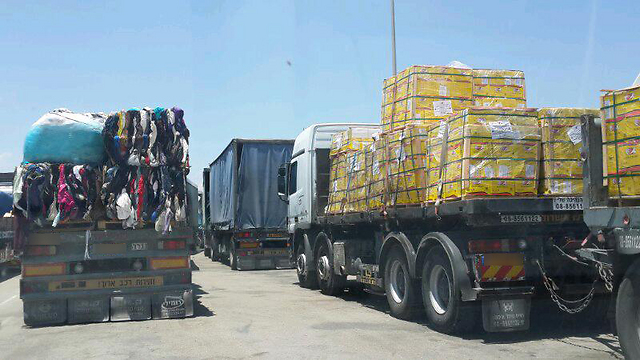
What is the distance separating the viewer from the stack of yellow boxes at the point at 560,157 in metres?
7.49

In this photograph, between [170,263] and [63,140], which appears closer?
[63,140]

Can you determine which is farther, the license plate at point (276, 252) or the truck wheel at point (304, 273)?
the license plate at point (276, 252)

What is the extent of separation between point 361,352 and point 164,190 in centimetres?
433


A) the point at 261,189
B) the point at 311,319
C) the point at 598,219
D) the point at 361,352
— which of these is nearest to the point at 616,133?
the point at 598,219

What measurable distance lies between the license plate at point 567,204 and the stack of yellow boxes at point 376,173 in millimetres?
2639

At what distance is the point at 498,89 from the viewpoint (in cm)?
936

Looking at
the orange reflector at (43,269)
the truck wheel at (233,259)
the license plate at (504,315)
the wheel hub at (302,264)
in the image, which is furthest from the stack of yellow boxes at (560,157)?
the truck wheel at (233,259)

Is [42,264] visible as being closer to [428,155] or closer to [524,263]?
[428,155]

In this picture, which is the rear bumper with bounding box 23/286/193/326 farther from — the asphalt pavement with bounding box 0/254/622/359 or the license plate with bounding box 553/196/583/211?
the license plate with bounding box 553/196/583/211

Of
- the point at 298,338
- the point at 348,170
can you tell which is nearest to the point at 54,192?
the point at 298,338

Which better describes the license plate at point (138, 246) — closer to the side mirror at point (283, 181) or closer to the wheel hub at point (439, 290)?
the wheel hub at point (439, 290)

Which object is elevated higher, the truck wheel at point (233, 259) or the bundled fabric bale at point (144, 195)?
the bundled fabric bale at point (144, 195)

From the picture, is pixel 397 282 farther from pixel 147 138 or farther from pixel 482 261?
pixel 147 138

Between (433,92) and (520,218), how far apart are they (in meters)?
2.52
